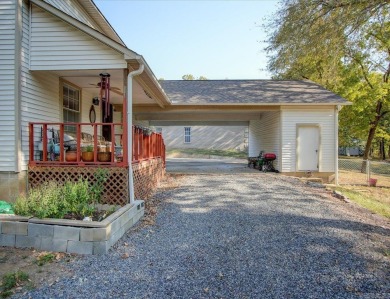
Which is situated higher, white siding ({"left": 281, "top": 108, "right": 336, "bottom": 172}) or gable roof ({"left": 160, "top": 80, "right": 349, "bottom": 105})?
gable roof ({"left": 160, "top": 80, "right": 349, "bottom": 105})

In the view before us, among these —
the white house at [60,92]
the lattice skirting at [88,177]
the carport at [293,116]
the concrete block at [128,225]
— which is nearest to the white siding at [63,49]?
the white house at [60,92]

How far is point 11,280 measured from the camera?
11.3ft

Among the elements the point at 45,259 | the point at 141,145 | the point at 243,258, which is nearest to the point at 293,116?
the point at 141,145

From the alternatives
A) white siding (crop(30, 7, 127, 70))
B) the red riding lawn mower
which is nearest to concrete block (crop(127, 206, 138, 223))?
white siding (crop(30, 7, 127, 70))

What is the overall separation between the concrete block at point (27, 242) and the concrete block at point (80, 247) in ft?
1.64

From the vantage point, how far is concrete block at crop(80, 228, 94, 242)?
14.5ft

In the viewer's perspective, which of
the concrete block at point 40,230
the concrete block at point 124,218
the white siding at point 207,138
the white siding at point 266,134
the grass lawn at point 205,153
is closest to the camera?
the concrete block at point 40,230

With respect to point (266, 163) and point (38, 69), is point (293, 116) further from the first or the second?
point (38, 69)

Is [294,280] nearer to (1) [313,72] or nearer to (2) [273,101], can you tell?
(2) [273,101]

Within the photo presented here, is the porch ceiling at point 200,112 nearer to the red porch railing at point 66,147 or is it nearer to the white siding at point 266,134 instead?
the white siding at point 266,134

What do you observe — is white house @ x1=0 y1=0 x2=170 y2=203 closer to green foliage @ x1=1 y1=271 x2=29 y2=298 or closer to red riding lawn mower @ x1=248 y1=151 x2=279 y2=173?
green foliage @ x1=1 y1=271 x2=29 y2=298

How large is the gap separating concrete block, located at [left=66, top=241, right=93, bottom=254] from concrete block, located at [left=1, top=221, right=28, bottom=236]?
773mm

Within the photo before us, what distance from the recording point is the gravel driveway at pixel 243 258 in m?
3.39

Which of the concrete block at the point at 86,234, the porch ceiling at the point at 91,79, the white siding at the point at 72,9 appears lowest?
the concrete block at the point at 86,234
